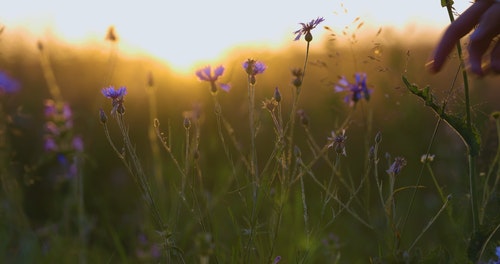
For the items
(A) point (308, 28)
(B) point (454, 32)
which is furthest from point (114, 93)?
(B) point (454, 32)

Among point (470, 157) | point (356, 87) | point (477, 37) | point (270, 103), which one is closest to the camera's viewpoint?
point (477, 37)

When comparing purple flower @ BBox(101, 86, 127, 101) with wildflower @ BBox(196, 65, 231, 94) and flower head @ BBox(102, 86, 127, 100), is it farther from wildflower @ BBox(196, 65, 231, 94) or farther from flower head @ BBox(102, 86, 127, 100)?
wildflower @ BBox(196, 65, 231, 94)

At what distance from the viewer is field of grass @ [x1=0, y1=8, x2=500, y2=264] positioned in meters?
1.84

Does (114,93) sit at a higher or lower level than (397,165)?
higher

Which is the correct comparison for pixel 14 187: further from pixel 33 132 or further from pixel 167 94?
pixel 167 94

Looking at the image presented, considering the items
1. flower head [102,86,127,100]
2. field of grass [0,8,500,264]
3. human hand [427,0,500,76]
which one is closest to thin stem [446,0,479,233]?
field of grass [0,8,500,264]

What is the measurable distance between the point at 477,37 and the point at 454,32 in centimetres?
8

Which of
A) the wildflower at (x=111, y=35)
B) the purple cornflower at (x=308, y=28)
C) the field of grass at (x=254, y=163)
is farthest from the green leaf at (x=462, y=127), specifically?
the wildflower at (x=111, y=35)

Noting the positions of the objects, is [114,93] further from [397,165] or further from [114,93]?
[397,165]

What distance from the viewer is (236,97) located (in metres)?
7.38

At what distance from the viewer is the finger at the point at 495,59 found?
4.77 ft

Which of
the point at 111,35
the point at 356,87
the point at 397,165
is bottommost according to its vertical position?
the point at 397,165

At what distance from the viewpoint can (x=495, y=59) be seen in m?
1.50

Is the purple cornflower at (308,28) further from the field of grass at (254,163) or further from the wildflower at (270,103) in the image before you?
the wildflower at (270,103)
